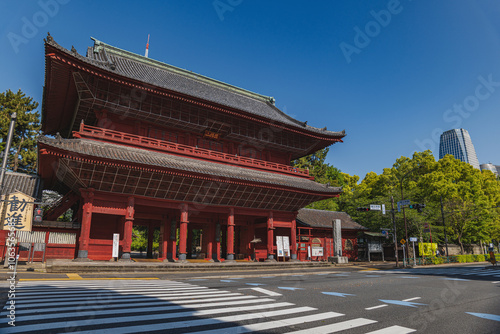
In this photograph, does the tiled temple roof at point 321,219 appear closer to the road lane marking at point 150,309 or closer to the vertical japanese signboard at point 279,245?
the vertical japanese signboard at point 279,245

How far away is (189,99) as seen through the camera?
2284 centimetres

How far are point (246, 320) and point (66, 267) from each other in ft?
48.6

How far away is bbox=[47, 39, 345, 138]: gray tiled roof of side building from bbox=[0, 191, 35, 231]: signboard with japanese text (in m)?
11.9

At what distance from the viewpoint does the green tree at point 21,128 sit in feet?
114

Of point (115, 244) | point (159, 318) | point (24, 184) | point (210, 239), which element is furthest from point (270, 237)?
A: point (159, 318)

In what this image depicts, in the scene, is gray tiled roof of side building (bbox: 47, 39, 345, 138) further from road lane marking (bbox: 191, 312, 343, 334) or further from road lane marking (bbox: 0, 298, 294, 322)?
road lane marking (bbox: 191, 312, 343, 334)

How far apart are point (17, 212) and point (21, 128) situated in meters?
21.1

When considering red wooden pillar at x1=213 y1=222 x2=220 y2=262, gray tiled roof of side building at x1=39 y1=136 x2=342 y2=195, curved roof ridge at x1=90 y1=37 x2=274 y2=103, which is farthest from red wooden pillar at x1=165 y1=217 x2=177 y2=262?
curved roof ridge at x1=90 y1=37 x2=274 y2=103

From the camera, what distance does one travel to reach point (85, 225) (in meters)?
19.2

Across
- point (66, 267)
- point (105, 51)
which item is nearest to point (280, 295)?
point (66, 267)

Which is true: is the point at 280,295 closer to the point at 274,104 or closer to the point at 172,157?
the point at 172,157

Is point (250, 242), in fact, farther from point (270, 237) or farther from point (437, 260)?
point (437, 260)

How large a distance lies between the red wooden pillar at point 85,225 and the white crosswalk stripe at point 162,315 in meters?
11.1

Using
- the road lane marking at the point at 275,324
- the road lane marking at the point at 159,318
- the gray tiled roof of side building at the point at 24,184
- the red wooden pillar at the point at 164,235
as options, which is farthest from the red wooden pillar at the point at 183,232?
the road lane marking at the point at 275,324
